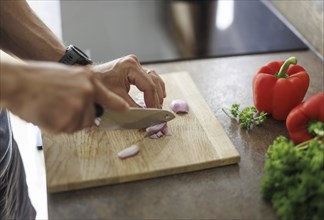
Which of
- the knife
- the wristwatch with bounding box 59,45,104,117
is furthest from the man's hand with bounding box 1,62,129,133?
the wristwatch with bounding box 59,45,104,117

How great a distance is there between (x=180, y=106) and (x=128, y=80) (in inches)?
5.4

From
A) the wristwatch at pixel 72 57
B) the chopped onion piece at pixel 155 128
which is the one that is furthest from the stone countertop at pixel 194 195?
the wristwatch at pixel 72 57

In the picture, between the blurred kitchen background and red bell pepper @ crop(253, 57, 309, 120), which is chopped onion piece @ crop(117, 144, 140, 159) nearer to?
red bell pepper @ crop(253, 57, 309, 120)

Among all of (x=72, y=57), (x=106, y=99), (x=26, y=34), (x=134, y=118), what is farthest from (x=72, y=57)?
(x=106, y=99)

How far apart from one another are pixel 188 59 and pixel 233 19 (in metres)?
0.44

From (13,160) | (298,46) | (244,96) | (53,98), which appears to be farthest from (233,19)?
(53,98)

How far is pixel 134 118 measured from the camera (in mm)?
844

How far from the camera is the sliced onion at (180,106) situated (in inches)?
37.8

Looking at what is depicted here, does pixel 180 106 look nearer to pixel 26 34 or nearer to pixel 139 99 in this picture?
pixel 139 99

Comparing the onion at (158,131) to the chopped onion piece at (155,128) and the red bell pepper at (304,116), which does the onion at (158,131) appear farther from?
the red bell pepper at (304,116)

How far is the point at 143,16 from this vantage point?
1.64 meters

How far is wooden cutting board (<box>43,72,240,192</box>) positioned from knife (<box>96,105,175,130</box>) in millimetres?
25

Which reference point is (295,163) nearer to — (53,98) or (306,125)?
(306,125)

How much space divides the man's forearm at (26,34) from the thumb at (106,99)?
381mm
